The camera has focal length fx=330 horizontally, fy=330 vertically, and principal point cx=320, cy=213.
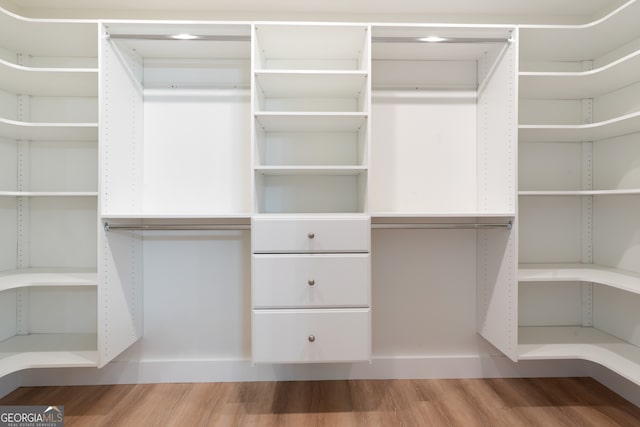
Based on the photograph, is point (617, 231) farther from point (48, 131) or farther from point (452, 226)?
point (48, 131)

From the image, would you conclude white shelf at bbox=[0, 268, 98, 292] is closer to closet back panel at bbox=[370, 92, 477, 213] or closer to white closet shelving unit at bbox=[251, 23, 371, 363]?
white closet shelving unit at bbox=[251, 23, 371, 363]

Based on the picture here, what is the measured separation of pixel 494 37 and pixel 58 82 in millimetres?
2504

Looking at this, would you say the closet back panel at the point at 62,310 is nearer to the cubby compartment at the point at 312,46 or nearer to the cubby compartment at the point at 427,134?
the cubby compartment at the point at 312,46

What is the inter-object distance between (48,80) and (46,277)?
111cm

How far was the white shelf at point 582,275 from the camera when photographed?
1729 millimetres

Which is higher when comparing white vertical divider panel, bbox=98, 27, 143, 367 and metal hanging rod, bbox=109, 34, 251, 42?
metal hanging rod, bbox=109, 34, 251, 42

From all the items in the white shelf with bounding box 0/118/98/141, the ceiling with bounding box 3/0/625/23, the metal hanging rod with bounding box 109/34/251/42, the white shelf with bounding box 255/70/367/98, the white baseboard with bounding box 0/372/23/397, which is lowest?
the white baseboard with bounding box 0/372/23/397

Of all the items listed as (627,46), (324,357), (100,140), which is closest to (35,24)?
(100,140)

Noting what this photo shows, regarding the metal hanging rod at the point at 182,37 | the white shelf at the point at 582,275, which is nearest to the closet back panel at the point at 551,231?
the white shelf at the point at 582,275

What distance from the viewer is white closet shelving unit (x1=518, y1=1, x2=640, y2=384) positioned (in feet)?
5.97

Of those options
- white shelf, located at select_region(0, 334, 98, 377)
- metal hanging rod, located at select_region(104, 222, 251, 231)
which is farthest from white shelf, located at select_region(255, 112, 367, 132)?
white shelf, located at select_region(0, 334, 98, 377)

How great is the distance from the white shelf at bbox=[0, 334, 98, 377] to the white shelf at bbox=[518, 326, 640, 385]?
2406 millimetres

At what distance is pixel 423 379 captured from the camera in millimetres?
2150

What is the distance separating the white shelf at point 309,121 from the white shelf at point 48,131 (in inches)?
36.1
